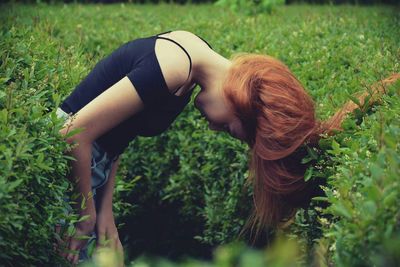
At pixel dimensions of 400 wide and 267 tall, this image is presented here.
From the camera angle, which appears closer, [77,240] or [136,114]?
[77,240]

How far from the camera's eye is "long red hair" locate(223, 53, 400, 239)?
306 cm

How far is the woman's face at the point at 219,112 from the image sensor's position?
3180 mm

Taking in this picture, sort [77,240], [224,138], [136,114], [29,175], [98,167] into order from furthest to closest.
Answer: [224,138], [98,167], [136,114], [77,240], [29,175]

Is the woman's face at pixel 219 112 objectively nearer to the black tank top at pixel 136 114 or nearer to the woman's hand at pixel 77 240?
the black tank top at pixel 136 114

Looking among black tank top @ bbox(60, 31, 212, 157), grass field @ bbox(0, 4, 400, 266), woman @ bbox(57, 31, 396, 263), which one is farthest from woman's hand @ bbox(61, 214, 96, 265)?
black tank top @ bbox(60, 31, 212, 157)

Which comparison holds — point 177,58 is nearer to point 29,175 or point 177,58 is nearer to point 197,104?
point 197,104

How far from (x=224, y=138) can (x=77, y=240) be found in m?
1.58

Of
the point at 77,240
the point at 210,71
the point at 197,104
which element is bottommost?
the point at 77,240

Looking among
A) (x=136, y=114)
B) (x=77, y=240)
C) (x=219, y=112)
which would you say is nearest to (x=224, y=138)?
(x=219, y=112)

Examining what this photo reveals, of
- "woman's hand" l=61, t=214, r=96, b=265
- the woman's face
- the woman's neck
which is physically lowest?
"woman's hand" l=61, t=214, r=96, b=265

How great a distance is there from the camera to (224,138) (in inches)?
172

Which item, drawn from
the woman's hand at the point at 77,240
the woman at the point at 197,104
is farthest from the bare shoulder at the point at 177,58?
the woman's hand at the point at 77,240

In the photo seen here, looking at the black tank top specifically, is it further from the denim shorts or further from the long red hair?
the long red hair

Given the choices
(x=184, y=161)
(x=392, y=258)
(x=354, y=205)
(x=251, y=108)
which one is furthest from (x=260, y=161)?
(x=392, y=258)
